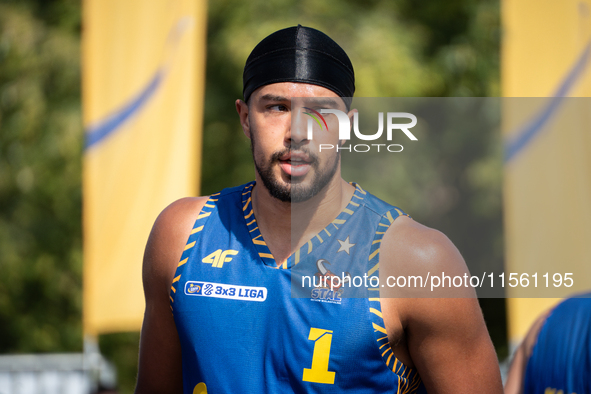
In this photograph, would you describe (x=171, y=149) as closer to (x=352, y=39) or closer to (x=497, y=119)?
(x=352, y=39)

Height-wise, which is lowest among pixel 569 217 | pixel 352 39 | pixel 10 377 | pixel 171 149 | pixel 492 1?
pixel 10 377

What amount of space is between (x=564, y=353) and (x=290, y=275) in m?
0.99

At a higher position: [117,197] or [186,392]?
[117,197]

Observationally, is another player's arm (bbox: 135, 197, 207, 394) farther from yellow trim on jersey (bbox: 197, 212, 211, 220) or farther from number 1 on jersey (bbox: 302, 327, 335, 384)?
number 1 on jersey (bbox: 302, 327, 335, 384)

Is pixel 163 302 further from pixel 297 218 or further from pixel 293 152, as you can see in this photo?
pixel 293 152

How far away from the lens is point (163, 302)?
2.27 m

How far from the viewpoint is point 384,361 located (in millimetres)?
1884

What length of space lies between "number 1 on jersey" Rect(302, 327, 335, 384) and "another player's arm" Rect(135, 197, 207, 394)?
26.5 inches

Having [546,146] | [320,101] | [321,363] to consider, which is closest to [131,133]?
[320,101]

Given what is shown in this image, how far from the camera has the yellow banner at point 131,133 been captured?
5.05 m

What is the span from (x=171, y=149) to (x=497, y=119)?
14.1ft

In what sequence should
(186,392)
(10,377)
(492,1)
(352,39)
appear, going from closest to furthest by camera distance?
1. (186,392)
2. (10,377)
3. (352,39)
4. (492,1)

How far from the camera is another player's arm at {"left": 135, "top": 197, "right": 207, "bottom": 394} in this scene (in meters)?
2.23

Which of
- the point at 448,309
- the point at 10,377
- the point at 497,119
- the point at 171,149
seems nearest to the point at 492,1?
the point at 497,119
